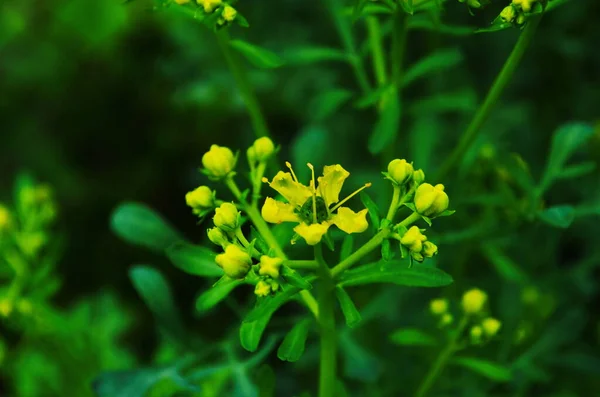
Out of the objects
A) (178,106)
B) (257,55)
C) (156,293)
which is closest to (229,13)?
(257,55)

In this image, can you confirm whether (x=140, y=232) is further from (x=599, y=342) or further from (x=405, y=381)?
(x=599, y=342)

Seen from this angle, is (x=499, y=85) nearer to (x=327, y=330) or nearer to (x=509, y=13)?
(x=509, y=13)

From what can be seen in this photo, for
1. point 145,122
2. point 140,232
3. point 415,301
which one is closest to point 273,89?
point 145,122

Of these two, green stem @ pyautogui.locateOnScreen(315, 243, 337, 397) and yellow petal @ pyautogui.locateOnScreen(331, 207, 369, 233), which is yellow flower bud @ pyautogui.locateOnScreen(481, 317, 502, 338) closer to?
green stem @ pyautogui.locateOnScreen(315, 243, 337, 397)

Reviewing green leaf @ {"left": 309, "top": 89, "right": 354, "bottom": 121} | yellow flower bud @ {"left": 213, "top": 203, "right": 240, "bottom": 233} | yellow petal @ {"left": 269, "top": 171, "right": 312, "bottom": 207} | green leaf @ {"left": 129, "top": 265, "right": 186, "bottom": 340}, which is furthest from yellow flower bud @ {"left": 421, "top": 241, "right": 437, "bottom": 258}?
green leaf @ {"left": 129, "top": 265, "right": 186, "bottom": 340}

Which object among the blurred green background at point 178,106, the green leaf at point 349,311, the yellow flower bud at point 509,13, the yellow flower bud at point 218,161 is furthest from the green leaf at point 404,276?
the blurred green background at point 178,106
